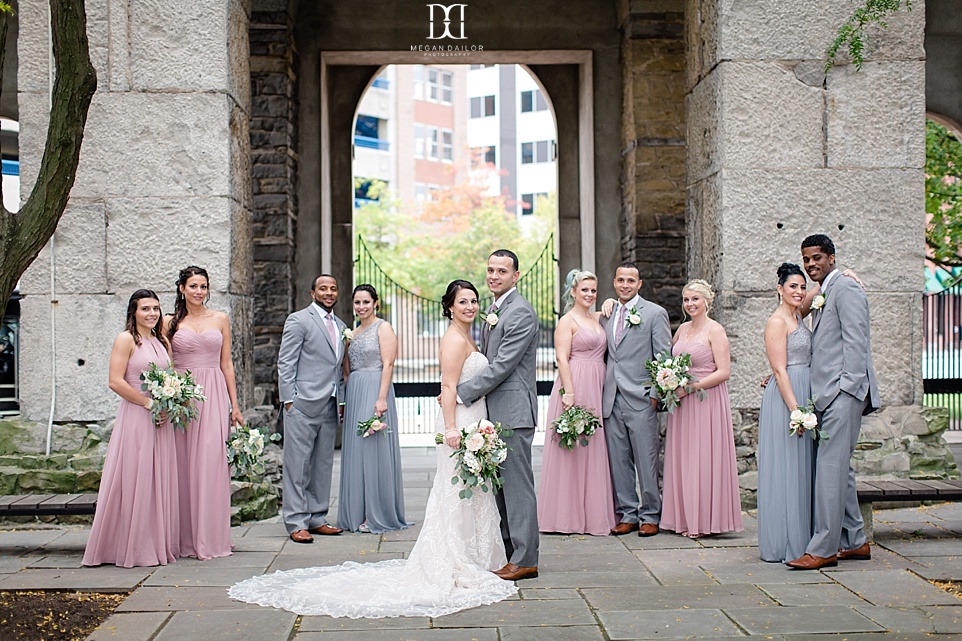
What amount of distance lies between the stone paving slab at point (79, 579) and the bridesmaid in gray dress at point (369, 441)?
69.4 inches

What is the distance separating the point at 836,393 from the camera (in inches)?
256

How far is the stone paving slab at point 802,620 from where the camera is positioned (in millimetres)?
5129

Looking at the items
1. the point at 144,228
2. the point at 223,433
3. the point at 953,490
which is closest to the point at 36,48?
the point at 144,228

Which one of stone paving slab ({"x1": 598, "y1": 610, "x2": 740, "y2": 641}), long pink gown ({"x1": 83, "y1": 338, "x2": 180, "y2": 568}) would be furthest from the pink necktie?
stone paving slab ({"x1": 598, "y1": 610, "x2": 740, "y2": 641})

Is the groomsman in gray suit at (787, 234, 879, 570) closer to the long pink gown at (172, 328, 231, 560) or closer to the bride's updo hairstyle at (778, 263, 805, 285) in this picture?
the bride's updo hairstyle at (778, 263, 805, 285)

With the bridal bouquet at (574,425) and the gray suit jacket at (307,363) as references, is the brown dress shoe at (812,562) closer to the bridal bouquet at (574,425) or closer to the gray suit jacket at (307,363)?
the bridal bouquet at (574,425)

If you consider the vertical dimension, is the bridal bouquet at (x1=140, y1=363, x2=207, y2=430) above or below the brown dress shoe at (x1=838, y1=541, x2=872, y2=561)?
above

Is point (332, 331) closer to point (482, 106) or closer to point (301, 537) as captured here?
point (301, 537)

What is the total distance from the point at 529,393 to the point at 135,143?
3.79m

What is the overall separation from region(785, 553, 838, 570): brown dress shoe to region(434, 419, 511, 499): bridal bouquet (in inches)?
73.1

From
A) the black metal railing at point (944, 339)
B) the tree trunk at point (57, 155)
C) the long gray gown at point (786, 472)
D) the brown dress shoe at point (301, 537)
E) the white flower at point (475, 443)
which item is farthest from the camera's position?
the black metal railing at point (944, 339)

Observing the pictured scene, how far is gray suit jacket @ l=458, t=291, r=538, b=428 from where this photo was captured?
616cm

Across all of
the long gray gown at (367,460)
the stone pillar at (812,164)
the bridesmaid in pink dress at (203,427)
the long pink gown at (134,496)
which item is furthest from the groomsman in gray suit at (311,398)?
the stone pillar at (812,164)

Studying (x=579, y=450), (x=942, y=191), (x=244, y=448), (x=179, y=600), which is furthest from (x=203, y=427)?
(x=942, y=191)
